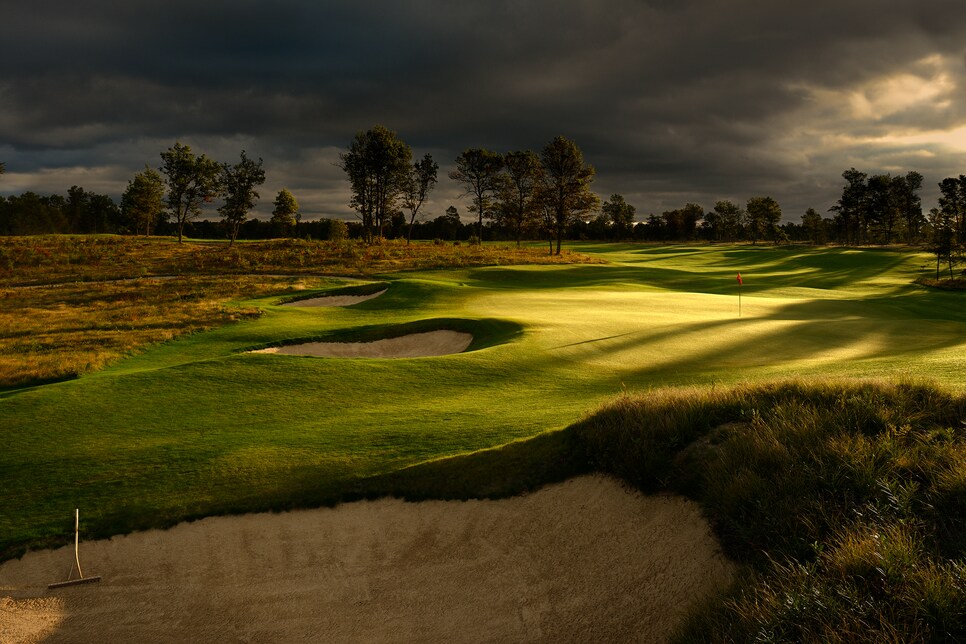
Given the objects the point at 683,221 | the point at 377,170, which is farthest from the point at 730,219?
the point at 377,170

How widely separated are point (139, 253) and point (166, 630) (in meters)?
67.1

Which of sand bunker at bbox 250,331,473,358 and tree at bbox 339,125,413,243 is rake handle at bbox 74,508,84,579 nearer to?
sand bunker at bbox 250,331,473,358

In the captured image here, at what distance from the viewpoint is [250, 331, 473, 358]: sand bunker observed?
22.1 m

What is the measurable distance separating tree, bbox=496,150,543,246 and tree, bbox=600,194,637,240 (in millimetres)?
83133

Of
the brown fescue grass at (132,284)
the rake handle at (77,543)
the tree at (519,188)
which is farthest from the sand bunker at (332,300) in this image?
the tree at (519,188)

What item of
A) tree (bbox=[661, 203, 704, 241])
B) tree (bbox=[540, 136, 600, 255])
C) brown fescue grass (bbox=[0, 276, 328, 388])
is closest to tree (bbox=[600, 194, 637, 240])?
tree (bbox=[661, 203, 704, 241])

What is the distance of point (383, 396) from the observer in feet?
50.7

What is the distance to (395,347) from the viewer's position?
22672 millimetres

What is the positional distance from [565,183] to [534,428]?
65024mm

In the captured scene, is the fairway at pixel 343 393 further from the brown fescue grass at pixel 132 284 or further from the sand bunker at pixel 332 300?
the sand bunker at pixel 332 300

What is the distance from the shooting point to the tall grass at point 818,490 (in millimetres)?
4609

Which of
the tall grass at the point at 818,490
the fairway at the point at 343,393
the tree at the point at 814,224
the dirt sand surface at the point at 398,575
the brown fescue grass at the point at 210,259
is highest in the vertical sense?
the tree at the point at 814,224

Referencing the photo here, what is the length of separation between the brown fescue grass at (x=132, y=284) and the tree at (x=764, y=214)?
3136 inches

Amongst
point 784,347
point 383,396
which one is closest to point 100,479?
point 383,396
